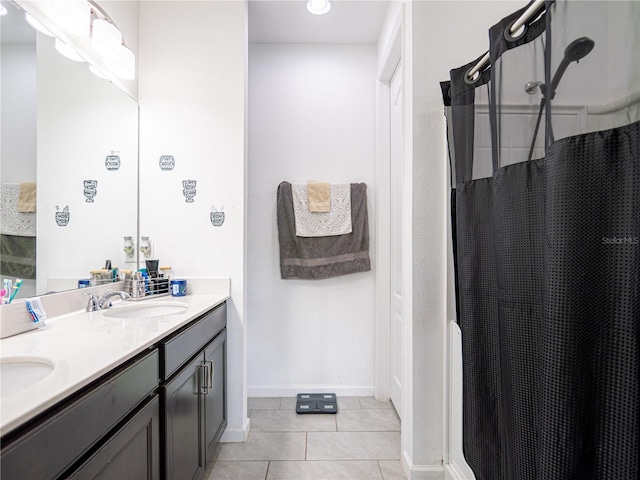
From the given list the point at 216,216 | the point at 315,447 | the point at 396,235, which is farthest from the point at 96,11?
the point at 315,447

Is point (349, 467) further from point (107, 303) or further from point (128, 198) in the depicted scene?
point (128, 198)

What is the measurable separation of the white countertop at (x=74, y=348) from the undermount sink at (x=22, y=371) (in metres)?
0.01

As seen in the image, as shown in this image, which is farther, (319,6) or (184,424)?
(319,6)

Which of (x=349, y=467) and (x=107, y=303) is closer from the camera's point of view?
(x=107, y=303)

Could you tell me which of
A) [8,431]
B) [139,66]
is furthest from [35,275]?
[139,66]

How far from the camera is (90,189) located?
166cm

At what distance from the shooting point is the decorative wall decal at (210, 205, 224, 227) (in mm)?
1999

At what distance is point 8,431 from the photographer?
0.55 m

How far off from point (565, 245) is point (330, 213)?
5.96ft

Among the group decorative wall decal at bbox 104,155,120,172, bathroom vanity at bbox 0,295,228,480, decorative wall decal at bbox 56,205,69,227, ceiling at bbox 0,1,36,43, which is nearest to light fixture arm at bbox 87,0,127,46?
ceiling at bbox 0,1,36,43

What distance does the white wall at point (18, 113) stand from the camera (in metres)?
1.15

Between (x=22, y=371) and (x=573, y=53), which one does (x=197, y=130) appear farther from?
(x=573, y=53)

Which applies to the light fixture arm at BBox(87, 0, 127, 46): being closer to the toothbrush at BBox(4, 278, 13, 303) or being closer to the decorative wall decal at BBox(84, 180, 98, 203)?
the decorative wall decal at BBox(84, 180, 98, 203)

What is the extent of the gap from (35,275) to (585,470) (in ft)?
5.99
